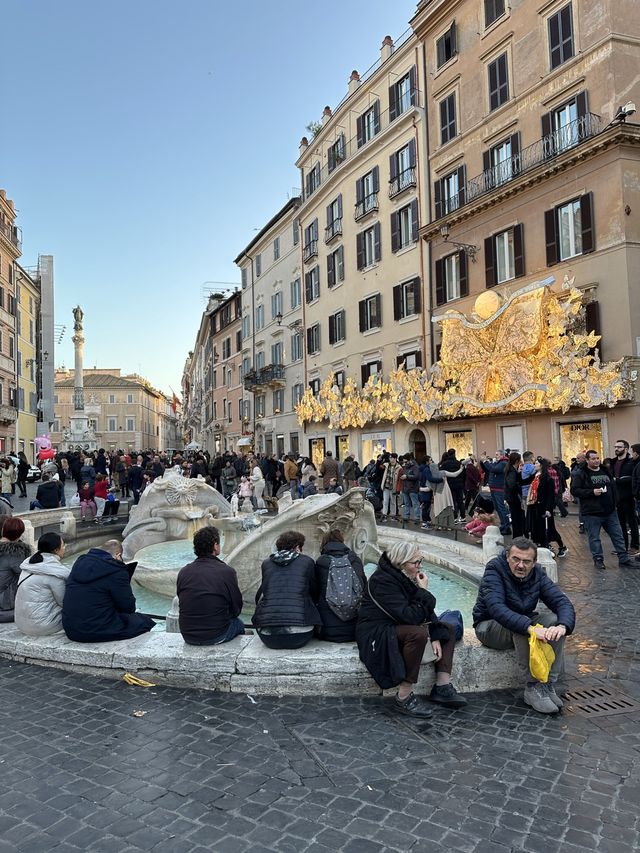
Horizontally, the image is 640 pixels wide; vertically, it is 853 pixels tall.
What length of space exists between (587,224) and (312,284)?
19053mm

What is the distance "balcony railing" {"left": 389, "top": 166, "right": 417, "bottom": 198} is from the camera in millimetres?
25953

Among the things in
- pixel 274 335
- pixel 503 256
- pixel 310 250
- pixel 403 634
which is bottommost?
pixel 403 634

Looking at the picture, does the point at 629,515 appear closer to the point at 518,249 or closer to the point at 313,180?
the point at 518,249

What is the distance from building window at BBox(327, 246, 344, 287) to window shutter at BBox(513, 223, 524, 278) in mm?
12314

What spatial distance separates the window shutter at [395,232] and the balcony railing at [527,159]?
260 cm

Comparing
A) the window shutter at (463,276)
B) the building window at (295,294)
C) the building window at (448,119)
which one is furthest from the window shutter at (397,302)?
the building window at (295,294)

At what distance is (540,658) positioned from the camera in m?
4.02

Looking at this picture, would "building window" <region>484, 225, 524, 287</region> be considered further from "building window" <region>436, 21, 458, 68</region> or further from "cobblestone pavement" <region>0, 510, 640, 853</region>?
"cobblestone pavement" <region>0, 510, 640, 853</region>

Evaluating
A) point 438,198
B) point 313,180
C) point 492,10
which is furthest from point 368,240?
point 492,10

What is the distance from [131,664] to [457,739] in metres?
2.56

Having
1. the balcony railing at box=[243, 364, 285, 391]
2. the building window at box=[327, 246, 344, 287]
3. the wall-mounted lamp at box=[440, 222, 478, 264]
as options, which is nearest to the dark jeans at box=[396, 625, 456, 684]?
the wall-mounted lamp at box=[440, 222, 478, 264]

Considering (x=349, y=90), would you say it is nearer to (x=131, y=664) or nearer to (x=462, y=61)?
(x=462, y=61)

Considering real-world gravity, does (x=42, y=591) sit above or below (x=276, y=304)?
below

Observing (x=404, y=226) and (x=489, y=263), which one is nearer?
(x=489, y=263)
